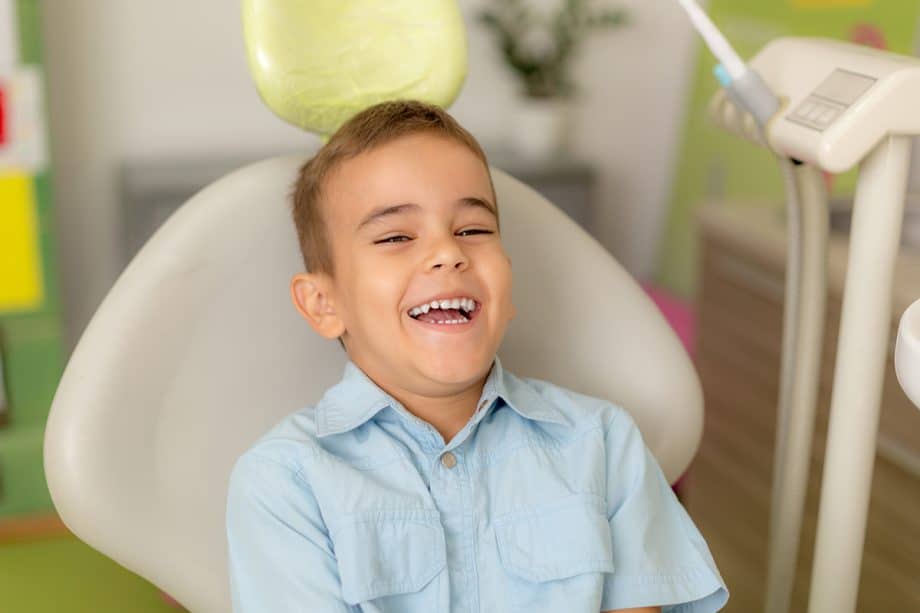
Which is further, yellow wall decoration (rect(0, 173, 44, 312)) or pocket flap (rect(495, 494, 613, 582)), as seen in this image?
yellow wall decoration (rect(0, 173, 44, 312))

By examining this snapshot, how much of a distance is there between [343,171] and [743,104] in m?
0.37

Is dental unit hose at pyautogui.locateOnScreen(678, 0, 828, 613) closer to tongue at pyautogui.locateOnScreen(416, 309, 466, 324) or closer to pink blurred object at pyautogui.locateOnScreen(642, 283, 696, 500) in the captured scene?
tongue at pyautogui.locateOnScreen(416, 309, 466, 324)

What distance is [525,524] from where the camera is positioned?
1.03 metres

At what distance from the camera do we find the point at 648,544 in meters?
1.05

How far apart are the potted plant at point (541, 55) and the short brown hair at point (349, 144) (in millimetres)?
1695

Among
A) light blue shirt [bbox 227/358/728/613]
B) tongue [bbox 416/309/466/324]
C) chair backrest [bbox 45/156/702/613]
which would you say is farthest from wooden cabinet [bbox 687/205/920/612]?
tongue [bbox 416/309/466/324]

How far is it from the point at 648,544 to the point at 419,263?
0.32m

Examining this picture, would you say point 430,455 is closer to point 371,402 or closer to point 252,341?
point 371,402

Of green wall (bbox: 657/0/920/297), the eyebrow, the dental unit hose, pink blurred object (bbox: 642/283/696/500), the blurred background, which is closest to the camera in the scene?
the eyebrow

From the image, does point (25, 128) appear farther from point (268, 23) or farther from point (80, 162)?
point (268, 23)

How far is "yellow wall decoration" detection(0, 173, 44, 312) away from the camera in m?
2.21

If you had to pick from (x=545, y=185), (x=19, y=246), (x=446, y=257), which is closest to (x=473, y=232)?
(x=446, y=257)

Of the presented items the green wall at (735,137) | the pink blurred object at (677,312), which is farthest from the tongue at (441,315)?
the pink blurred object at (677,312)

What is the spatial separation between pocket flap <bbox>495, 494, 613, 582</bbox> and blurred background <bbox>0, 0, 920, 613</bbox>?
2.03ft
